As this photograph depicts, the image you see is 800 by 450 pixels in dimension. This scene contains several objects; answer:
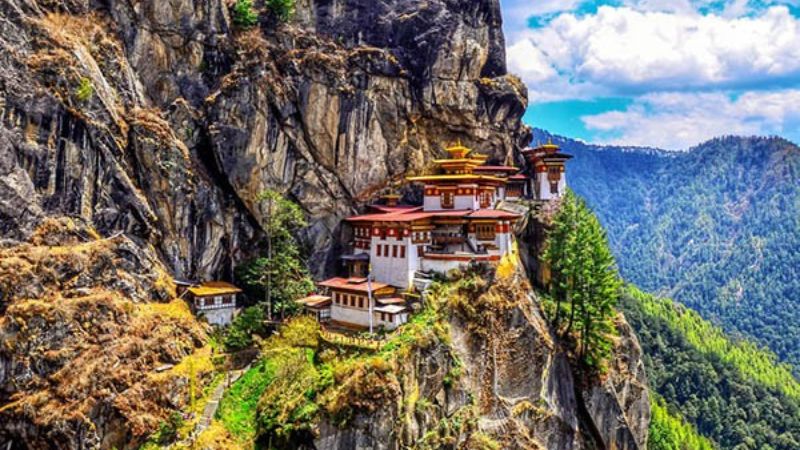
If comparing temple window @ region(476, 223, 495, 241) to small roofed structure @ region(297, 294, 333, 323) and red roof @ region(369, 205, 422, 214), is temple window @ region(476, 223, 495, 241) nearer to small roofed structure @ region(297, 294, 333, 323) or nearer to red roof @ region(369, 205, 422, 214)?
red roof @ region(369, 205, 422, 214)

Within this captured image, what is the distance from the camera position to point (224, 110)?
5188 centimetres

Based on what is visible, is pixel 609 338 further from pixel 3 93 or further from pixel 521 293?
pixel 3 93

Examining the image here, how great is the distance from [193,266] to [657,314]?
12967 centimetres

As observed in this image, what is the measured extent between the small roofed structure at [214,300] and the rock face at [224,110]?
1990 mm

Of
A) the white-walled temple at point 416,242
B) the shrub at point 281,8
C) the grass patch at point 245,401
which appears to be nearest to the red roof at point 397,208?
the white-walled temple at point 416,242

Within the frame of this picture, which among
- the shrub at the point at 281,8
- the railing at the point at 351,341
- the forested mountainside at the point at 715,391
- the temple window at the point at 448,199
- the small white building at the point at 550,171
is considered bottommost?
the forested mountainside at the point at 715,391

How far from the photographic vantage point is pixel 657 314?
151 metres

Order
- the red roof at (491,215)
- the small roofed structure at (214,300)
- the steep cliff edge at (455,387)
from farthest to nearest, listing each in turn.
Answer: the red roof at (491,215) < the small roofed structure at (214,300) < the steep cliff edge at (455,387)

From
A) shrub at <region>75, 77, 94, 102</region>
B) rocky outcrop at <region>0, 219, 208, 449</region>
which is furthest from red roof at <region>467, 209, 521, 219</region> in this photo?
shrub at <region>75, 77, 94, 102</region>

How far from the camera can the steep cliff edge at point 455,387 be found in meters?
36.3

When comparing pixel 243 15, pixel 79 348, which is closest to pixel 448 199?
pixel 243 15

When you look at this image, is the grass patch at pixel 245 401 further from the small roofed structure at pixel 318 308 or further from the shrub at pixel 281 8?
the shrub at pixel 281 8

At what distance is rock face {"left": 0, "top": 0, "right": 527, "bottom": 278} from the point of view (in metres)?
41.2

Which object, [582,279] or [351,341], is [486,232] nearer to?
[582,279]
